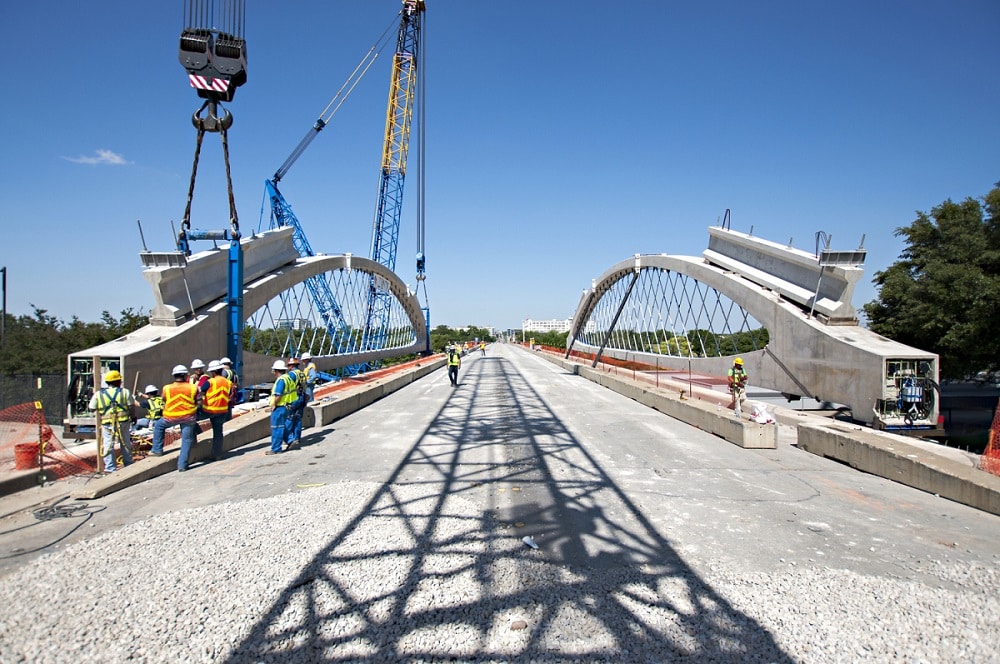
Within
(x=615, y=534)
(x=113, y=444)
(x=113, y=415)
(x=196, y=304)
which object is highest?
(x=196, y=304)

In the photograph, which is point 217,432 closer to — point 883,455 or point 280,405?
point 280,405

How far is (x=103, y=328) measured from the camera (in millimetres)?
25750

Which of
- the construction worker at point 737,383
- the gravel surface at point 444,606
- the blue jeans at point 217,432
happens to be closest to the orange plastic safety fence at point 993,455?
the gravel surface at point 444,606

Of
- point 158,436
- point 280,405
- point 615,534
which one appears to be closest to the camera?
point 615,534

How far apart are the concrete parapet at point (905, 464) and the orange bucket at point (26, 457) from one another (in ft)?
43.3

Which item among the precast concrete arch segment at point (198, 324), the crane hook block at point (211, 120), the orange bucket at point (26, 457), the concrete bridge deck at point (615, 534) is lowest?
the concrete bridge deck at point (615, 534)

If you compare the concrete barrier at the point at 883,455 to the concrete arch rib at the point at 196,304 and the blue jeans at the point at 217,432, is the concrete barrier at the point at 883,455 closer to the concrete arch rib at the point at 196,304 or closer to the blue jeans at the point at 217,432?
the blue jeans at the point at 217,432

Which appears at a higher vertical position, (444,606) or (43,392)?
(43,392)

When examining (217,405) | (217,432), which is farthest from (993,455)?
(217,432)

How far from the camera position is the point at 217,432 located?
9.45 metres

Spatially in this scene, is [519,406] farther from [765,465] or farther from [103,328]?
[103,328]

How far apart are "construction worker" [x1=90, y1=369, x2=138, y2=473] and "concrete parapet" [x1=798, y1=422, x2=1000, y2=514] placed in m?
12.1

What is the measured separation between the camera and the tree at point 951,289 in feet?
55.4

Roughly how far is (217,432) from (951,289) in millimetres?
21735
